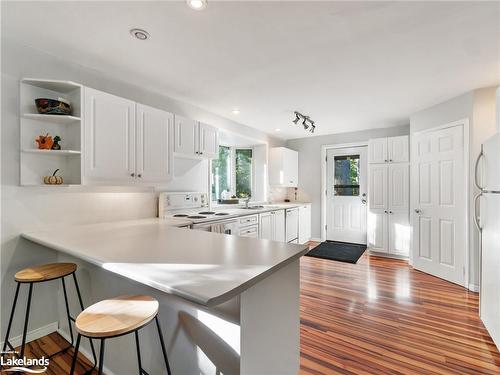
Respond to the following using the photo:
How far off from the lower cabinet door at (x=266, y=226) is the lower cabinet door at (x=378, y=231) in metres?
2.00

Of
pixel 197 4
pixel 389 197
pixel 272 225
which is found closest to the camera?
pixel 197 4

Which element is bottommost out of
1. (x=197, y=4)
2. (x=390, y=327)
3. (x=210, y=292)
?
(x=390, y=327)

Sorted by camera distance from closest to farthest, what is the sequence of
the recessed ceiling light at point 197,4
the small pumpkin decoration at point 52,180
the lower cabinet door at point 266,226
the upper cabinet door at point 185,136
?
the recessed ceiling light at point 197,4 < the small pumpkin decoration at point 52,180 < the upper cabinet door at point 185,136 < the lower cabinet door at point 266,226

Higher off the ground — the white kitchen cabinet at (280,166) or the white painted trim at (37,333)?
the white kitchen cabinet at (280,166)

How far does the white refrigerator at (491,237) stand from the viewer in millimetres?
1867

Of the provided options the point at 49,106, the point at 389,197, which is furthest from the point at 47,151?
the point at 389,197

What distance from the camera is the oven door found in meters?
2.85

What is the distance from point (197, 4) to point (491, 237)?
9.19ft

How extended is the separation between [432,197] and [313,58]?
2.83 metres

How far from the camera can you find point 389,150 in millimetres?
4477

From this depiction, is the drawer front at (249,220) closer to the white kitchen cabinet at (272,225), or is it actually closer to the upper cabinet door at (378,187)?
the white kitchen cabinet at (272,225)

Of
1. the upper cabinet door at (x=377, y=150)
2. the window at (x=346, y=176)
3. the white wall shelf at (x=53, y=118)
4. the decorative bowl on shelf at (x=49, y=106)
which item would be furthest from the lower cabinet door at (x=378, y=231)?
the decorative bowl on shelf at (x=49, y=106)

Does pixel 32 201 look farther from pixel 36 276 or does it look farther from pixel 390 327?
pixel 390 327

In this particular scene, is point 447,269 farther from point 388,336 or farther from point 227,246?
point 227,246
